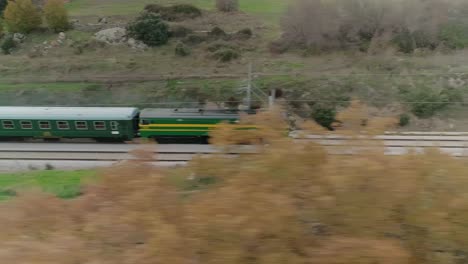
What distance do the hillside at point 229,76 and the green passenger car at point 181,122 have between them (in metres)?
4.33

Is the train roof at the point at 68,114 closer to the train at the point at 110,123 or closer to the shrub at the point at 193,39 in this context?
the train at the point at 110,123

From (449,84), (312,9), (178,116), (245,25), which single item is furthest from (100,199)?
(245,25)

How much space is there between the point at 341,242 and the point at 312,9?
25.6 meters

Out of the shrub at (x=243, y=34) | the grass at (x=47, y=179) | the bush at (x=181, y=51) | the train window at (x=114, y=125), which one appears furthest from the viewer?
the shrub at (x=243, y=34)

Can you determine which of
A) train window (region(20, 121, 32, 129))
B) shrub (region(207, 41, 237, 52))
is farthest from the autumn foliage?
shrub (region(207, 41, 237, 52))

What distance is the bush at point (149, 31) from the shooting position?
29375 millimetres

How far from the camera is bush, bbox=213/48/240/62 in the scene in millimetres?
27406

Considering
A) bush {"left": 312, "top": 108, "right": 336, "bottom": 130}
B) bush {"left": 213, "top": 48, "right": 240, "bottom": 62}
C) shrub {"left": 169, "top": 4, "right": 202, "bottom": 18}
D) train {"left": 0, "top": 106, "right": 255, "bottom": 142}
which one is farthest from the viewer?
shrub {"left": 169, "top": 4, "right": 202, "bottom": 18}

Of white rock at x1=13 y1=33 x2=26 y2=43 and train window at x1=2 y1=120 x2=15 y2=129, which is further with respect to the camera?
white rock at x1=13 y1=33 x2=26 y2=43

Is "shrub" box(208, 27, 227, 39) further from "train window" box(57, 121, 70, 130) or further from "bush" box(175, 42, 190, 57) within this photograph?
"train window" box(57, 121, 70, 130)

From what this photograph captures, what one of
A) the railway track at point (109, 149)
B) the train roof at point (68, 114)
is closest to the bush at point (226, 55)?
the train roof at point (68, 114)

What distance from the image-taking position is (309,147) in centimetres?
572

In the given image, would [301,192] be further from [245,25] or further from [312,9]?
[245,25]

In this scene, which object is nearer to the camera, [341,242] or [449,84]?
[341,242]
